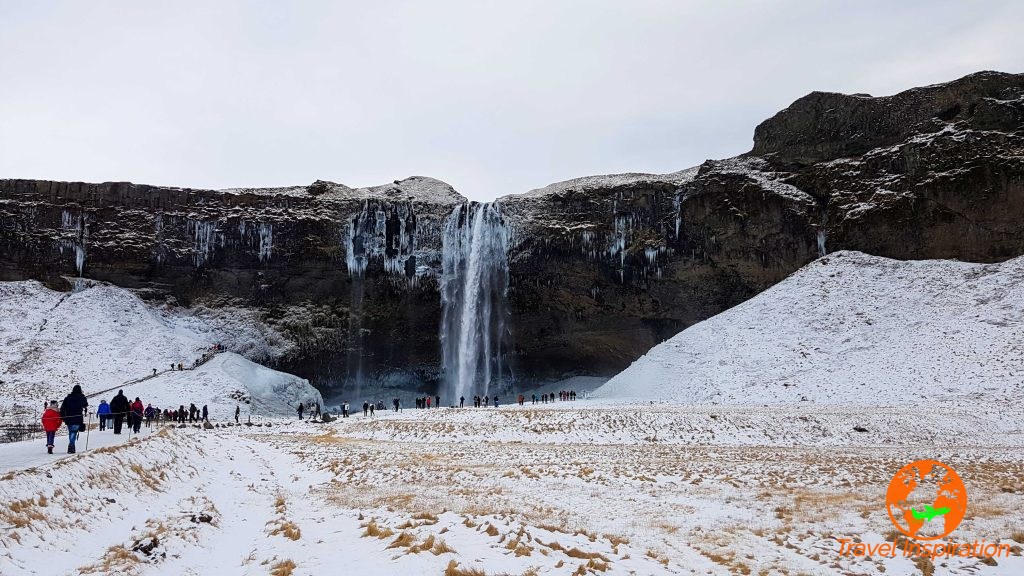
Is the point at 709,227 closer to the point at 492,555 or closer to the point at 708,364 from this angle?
the point at 708,364

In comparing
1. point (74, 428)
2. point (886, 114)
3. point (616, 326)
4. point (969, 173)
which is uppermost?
point (886, 114)

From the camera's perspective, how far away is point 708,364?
4112 centimetres

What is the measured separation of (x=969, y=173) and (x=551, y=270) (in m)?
31.6

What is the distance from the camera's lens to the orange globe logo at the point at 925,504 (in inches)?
372

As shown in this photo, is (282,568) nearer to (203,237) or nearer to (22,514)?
(22,514)

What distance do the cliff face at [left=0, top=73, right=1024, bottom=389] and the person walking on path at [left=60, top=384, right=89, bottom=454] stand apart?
130 ft

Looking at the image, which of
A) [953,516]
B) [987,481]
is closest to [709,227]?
[987,481]

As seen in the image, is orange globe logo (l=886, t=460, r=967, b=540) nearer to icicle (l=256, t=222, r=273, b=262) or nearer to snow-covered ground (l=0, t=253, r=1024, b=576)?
snow-covered ground (l=0, t=253, r=1024, b=576)

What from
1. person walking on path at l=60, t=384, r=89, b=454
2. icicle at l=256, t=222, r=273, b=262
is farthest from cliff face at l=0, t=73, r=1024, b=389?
person walking on path at l=60, t=384, r=89, b=454

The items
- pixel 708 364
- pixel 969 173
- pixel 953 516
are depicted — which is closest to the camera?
pixel 953 516

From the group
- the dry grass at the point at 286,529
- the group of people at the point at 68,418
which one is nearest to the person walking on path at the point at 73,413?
the group of people at the point at 68,418

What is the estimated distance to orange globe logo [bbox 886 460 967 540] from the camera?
9.45 metres

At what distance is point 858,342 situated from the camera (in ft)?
129

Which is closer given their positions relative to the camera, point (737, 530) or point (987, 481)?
point (737, 530)
